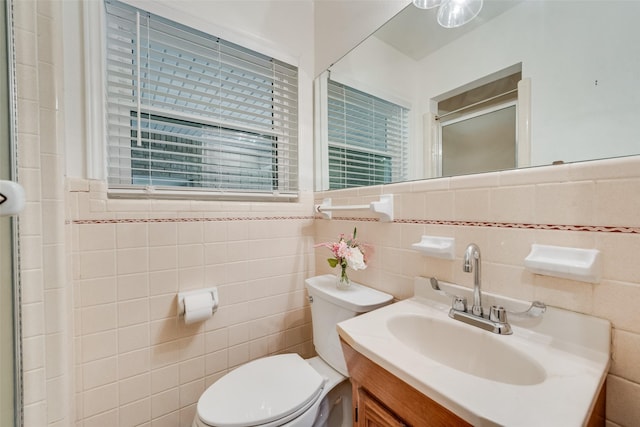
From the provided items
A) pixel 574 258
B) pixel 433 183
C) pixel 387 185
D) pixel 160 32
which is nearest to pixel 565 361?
pixel 574 258

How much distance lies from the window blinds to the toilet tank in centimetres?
54

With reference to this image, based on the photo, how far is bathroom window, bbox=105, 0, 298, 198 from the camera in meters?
1.09

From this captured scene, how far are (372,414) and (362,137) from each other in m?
1.33

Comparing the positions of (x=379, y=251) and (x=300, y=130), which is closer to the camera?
(x=379, y=251)

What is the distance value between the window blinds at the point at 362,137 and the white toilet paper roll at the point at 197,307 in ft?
2.93

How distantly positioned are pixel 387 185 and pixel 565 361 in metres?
0.77

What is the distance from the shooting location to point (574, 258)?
0.65 meters

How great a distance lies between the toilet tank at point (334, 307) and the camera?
105 cm

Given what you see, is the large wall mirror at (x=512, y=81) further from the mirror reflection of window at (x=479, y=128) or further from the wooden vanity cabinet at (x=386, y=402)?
the wooden vanity cabinet at (x=386, y=402)

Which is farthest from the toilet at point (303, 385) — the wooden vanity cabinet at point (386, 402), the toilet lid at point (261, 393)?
the wooden vanity cabinet at point (386, 402)

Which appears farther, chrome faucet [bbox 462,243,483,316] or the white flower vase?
the white flower vase

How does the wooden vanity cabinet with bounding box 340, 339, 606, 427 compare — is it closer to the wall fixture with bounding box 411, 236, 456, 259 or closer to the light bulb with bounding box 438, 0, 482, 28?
the wall fixture with bounding box 411, 236, 456, 259

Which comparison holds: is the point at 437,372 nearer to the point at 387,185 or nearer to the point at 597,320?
the point at 597,320

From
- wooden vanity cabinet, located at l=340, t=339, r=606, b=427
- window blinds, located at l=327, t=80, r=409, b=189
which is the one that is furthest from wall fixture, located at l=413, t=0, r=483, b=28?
wooden vanity cabinet, located at l=340, t=339, r=606, b=427
